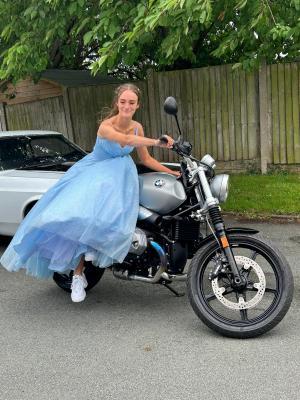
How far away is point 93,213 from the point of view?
356cm

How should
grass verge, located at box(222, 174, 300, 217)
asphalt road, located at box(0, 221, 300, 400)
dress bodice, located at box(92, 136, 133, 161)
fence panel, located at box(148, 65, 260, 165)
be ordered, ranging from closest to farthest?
asphalt road, located at box(0, 221, 300, 400)
dress bodice, located at box(92, 136, 133, 161)
grass verge, located at box(222, 174, 300, 217)
fence panel, located at box(148, 65, 260, 165)

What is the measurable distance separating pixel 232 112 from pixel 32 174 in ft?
16.1

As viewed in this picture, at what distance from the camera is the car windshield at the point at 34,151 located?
5949mm

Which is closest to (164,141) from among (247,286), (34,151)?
(247,286)

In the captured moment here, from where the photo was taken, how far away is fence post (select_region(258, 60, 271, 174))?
873 cm

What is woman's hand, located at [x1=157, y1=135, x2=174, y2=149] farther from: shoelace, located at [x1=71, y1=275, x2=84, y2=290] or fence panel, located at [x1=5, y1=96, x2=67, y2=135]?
fence panel, located at [x1=5, y1=96, x2=67, y2=135]

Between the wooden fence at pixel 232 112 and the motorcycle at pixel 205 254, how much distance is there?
16.2ft

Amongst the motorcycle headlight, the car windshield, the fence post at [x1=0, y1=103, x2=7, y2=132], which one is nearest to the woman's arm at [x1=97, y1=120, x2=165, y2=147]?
the motorcycle headlight

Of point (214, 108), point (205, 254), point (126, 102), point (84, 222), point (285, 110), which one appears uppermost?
point (126, 102)

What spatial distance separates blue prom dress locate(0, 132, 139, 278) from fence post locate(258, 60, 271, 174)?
5.51 meters

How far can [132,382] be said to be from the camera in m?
2.99

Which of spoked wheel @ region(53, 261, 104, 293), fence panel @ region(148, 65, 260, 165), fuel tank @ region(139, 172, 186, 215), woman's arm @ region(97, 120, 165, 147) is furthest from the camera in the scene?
fence panel @ region(148, 65, 260, 165)

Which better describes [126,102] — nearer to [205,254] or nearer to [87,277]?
[205,254]

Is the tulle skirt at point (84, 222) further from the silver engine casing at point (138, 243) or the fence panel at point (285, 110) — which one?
the fence panel at point (285, 110)
